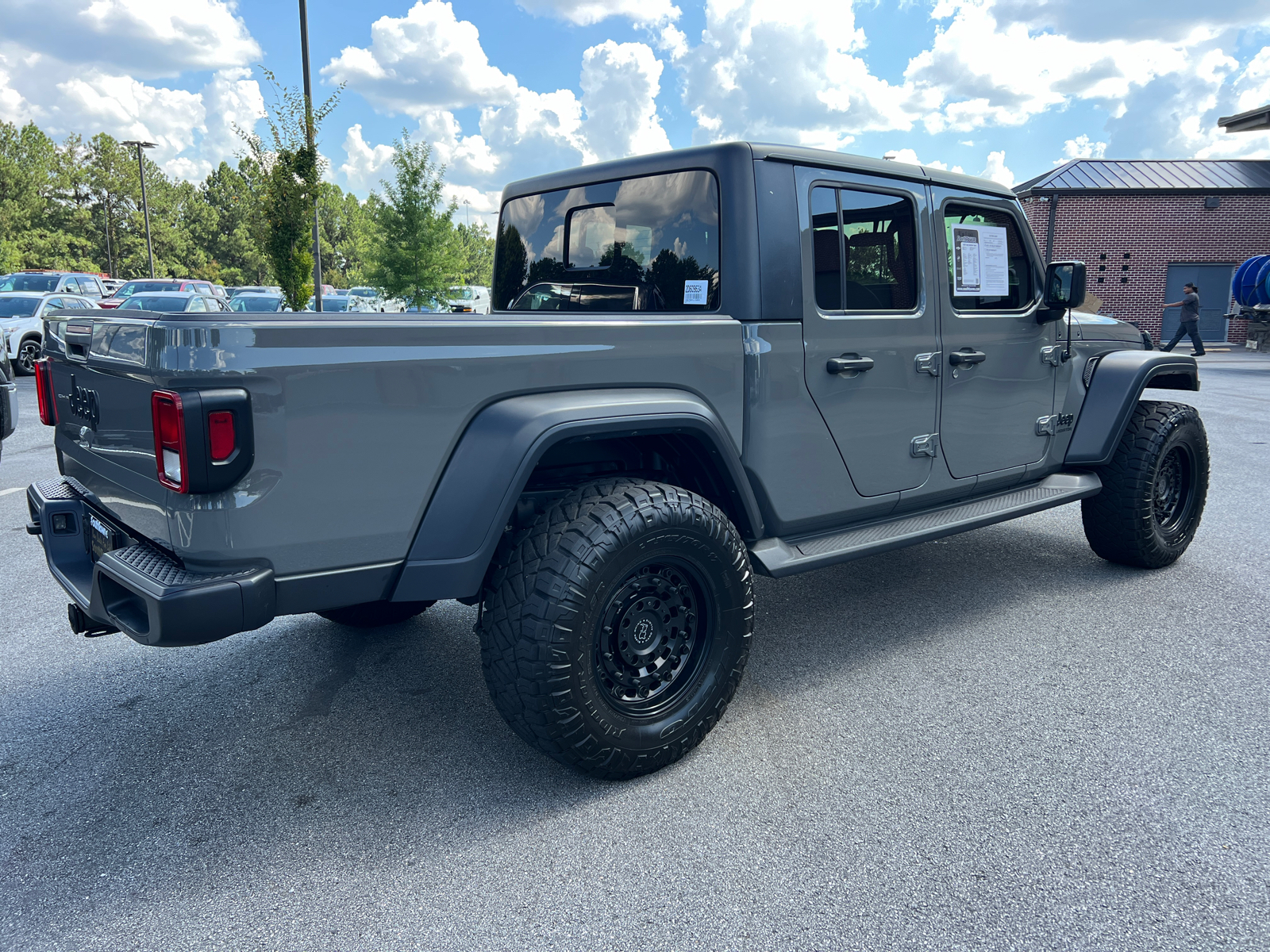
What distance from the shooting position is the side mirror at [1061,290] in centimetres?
400

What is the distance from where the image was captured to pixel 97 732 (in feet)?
9.98

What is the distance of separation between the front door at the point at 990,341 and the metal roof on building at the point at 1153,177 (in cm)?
2557

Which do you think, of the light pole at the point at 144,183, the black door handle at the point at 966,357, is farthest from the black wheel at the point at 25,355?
the light pole at the point at 144,183

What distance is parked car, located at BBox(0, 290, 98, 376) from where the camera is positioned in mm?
15414

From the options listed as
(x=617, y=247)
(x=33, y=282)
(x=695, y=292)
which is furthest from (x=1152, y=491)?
(x=33, y=282)

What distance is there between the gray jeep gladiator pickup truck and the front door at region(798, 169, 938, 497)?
12mm

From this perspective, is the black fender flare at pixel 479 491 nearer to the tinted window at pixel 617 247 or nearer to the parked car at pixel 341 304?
the tinted window at pixel 617 247

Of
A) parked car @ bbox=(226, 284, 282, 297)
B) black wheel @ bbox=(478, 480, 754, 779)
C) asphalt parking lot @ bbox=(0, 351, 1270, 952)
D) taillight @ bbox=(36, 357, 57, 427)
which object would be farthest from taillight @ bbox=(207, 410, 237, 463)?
parked car @ bbox=(226, 284, 282, 297)

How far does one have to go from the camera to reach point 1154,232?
1051 inches

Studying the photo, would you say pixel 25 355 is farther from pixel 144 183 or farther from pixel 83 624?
pixel 144 183

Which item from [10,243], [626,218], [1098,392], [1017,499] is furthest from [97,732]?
[10,243]

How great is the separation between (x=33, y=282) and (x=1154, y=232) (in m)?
32.0

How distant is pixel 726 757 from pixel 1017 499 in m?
2.08

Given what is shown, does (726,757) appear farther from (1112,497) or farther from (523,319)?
(1112,497)
